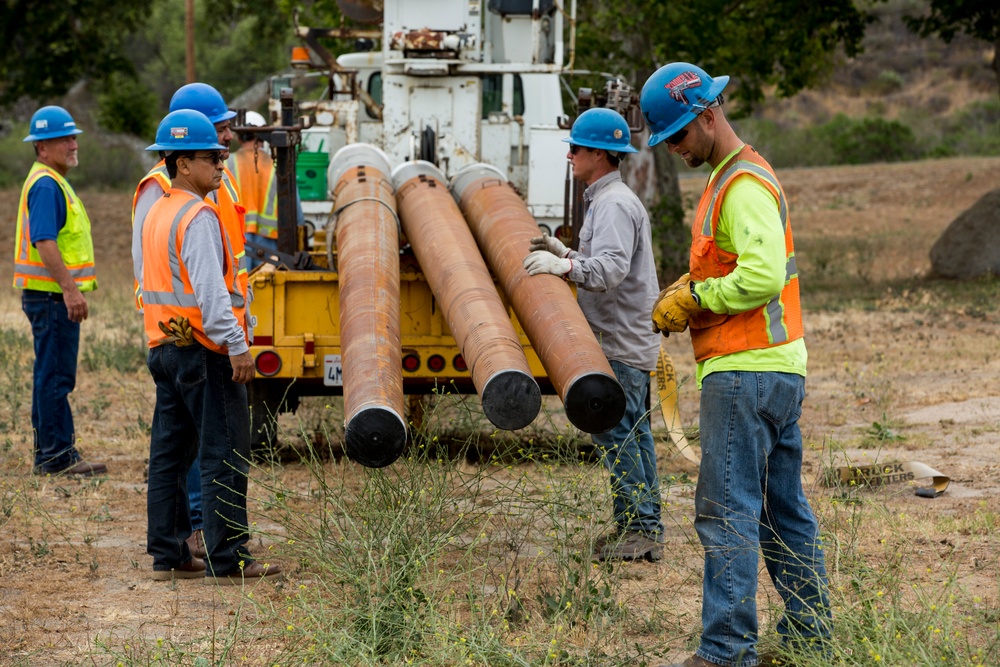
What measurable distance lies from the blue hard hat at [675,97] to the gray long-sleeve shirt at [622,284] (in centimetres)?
141

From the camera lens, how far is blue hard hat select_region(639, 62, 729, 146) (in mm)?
3992

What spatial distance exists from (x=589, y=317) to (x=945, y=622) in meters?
2.31

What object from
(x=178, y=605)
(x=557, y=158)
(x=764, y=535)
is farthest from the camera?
(x=557, y=158)

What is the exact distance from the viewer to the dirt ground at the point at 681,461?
4.96 m

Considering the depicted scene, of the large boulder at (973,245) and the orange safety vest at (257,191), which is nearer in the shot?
the orange safety vest at (257,191)

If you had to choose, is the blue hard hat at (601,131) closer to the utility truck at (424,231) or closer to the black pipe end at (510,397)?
the utility truck at (424,231)

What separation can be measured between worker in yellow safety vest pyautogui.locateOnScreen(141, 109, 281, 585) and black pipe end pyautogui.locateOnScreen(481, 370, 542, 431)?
117cm

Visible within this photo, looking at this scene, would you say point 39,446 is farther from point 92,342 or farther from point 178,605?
point 92,342

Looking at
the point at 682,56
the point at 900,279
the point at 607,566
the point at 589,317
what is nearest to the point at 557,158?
the point at 589,317

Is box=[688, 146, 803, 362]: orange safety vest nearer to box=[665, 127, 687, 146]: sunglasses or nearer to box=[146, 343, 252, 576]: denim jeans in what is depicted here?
box=[665, 127, 687, 146]: sunglasses

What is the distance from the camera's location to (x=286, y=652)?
423 centimetres

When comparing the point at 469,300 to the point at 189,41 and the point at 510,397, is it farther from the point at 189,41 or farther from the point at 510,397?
the point at 189,41

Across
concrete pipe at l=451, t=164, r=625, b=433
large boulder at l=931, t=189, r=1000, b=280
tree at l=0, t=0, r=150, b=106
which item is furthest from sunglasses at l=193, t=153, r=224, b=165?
tree at l=0, t=0, r=150, b=106

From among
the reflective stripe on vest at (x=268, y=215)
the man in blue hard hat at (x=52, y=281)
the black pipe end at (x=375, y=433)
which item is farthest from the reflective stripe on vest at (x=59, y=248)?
the black pipe end at (x=375, y=433)
